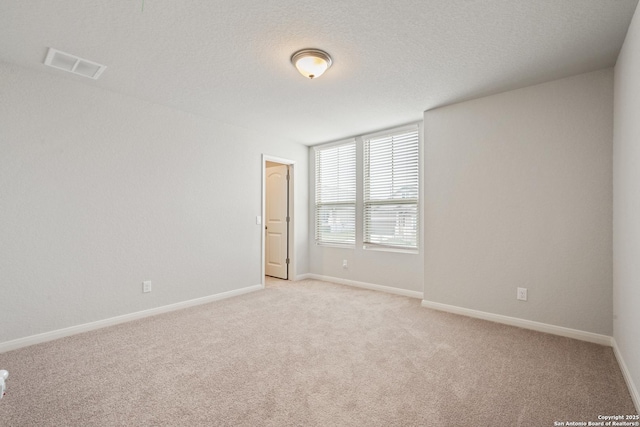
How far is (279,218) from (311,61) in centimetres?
346

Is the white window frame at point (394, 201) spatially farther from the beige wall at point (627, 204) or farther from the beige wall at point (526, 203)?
the beige wall at point (627, 204)

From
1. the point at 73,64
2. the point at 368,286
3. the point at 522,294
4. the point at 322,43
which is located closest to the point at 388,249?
the point at 368,286

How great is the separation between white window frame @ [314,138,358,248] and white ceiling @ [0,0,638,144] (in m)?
1.72

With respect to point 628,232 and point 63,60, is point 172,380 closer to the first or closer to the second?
point 63,60

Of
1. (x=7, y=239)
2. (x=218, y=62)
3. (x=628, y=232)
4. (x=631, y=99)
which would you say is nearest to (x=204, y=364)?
(x=7, y=239)

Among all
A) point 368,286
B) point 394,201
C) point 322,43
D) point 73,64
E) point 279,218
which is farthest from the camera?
point 279,218

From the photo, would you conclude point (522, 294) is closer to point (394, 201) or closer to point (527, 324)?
point (527, 324)

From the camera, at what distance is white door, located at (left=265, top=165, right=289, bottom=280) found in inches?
217

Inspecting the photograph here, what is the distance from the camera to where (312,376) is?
2.14m

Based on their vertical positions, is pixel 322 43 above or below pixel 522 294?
above

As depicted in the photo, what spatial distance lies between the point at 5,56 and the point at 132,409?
296 centimetres

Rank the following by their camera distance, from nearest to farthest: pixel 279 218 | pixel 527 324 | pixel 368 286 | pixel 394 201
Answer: pixel 527 324 → pixel 394 201 → pixel 368 286 → pixel 279 218

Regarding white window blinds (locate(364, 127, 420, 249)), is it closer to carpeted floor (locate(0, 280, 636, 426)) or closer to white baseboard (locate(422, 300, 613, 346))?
white baseboard (locate(422, 300, 613, 346))

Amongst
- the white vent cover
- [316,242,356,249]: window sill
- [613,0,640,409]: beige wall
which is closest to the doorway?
[316,242,356,249]: window sill
